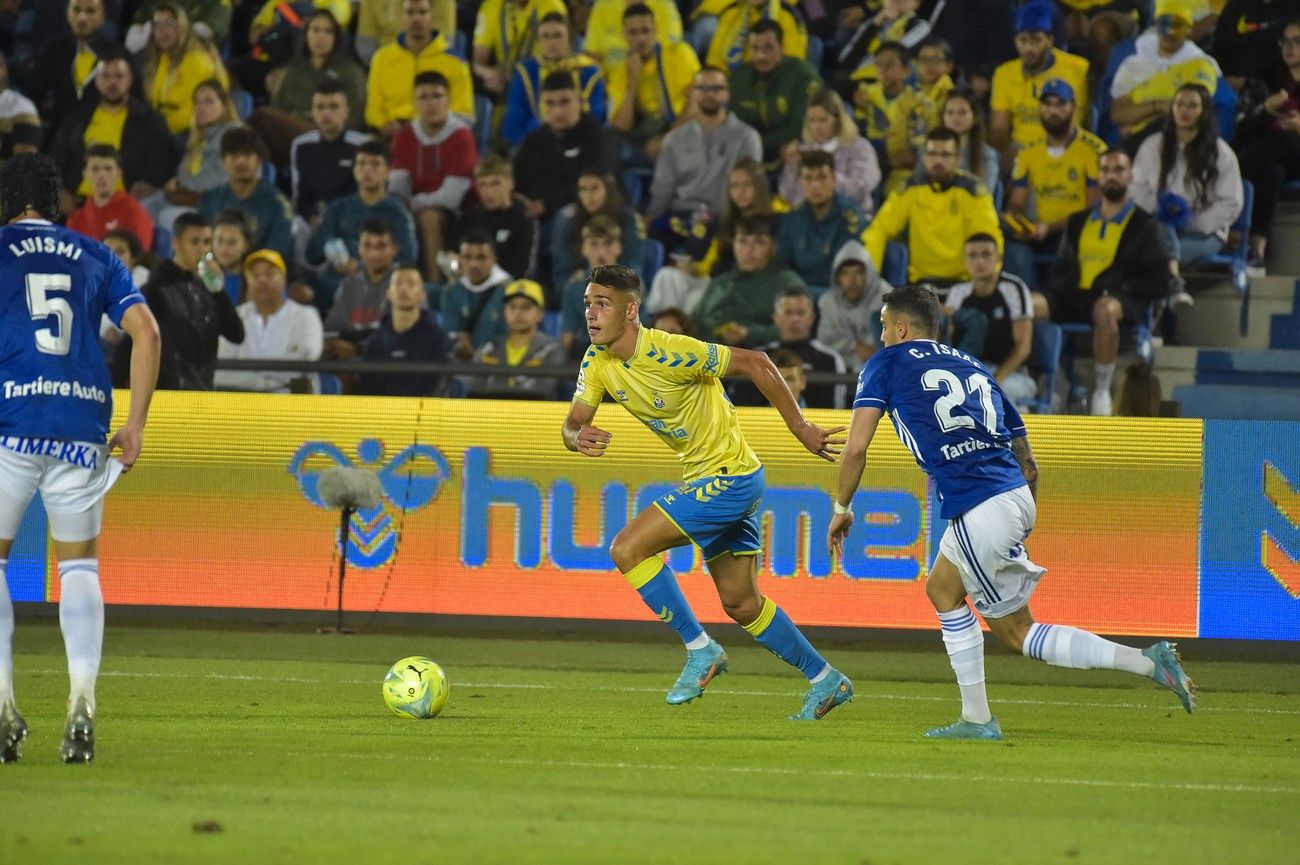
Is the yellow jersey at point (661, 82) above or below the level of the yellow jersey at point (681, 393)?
above

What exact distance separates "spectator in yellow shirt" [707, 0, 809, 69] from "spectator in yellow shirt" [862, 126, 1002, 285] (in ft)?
8.11

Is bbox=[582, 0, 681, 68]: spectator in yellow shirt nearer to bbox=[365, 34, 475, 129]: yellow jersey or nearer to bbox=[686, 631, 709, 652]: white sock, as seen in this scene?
bbox=[365, 34, 475, 129]: yellow jersey

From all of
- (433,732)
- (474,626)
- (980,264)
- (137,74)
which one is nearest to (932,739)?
(433,732)

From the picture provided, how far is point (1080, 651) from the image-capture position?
8.45 metres

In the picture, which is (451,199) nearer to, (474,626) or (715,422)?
(474,626)

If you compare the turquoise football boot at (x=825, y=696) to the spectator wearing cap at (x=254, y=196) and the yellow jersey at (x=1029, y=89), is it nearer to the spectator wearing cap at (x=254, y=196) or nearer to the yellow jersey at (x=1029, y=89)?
the yellow jersey at (x=1029, y=89)

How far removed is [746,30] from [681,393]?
30.0 feet

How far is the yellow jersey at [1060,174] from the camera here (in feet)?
53.4

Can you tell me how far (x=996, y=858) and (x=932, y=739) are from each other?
116 inches

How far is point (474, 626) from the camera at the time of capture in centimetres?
1375

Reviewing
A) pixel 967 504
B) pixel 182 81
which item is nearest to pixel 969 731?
pixel 967 504

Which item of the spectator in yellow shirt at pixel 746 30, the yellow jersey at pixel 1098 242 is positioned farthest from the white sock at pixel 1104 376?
the spectator in yellow shirt at pixel 746 30

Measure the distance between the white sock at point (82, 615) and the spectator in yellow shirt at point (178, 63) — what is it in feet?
40.9

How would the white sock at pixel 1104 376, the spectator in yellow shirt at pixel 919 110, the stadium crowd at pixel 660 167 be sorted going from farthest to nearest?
1. the spectator in yellow shirt at pixel 919 110
2. the stadium crowd at pixel 660 167
3. the white sock at pixel 1104 376
